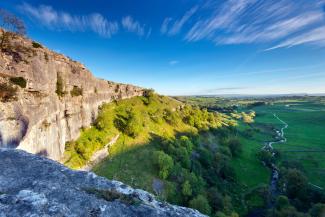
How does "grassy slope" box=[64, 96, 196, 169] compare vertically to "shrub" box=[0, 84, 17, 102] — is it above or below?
below

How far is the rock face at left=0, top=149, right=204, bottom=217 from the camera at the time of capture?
1049cm

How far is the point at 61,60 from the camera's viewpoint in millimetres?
40469

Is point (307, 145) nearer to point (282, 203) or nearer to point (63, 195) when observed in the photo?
point (282, 203)

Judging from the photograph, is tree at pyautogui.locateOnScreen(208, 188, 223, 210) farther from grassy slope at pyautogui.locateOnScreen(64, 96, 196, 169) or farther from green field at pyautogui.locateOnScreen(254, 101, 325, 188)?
green field at pyautogui.locateOnScreen(254, 101, 325, 188)

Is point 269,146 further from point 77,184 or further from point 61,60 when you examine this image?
point 77,184

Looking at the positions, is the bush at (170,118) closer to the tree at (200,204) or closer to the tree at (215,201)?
the tree at (215,201)

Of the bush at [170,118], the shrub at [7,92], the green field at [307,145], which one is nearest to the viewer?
the shrub at [7,92]

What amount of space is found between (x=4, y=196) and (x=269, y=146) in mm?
116573

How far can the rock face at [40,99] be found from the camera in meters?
23.5

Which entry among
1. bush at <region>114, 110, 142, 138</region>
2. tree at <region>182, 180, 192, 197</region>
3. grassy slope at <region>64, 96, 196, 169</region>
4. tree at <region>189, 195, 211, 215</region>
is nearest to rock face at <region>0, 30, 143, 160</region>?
grassy slope at <region>64, 96, 196, 169</region>

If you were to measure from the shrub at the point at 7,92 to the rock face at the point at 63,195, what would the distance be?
1101cm

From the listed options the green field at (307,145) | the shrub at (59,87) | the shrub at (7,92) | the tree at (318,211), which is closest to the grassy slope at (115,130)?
the shrub at (59,87)

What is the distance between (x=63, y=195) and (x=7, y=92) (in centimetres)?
1702

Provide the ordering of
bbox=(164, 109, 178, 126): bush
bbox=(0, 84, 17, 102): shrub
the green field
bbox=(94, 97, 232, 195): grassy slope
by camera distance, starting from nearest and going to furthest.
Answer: bbox=(0, 84, 17, 102): shrub, bbox=(94, 97, 232, 195): grassy slope, the green field, bbox=(164, 109, 178, 126): bush
